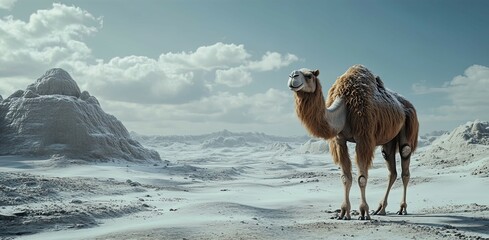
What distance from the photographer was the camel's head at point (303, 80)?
275 inches

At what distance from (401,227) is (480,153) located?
54.3ft

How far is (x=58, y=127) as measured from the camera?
23.4 meters

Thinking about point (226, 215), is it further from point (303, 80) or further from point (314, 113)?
point (303, 80)

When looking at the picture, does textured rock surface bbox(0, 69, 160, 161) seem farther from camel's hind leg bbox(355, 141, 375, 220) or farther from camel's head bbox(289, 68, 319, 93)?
camel's hind leg bbox(355, 141, 375, 220)

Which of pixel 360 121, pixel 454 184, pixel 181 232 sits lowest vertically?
pixel 181 232

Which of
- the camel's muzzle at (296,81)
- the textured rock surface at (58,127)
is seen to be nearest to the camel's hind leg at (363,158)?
the camel's muzzle at (296,81)

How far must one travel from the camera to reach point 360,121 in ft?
24.8

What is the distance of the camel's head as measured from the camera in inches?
275

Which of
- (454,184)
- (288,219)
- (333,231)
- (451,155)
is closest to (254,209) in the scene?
(288,219)

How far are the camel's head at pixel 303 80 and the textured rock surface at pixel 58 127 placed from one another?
17.7 metres

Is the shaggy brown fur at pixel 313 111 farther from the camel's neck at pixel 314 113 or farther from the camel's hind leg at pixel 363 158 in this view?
the camel's hind leg at pixel 363 158

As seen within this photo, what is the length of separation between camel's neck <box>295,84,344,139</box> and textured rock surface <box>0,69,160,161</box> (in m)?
17.5

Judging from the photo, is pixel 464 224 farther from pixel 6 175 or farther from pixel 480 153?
pixel 480 153

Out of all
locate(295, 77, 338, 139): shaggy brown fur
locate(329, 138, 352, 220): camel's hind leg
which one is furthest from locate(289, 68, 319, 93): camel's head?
locate(329, 138, 352, 220): camel's hind leg
